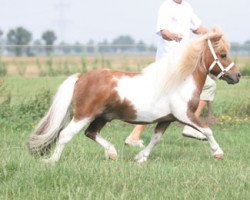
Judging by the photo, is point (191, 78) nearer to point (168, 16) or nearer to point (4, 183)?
point (168, 16)

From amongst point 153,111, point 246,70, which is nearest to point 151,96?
point 153,111

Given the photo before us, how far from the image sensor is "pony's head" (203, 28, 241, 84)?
923cm

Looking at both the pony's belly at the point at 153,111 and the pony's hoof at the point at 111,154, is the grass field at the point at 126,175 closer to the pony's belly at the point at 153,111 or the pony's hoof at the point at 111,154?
the pony's hoof at the point at 111,154

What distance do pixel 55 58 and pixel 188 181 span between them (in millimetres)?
25418

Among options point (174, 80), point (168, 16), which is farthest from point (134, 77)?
point (168, 16)

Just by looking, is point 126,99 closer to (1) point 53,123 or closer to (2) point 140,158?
(2) point 140,158

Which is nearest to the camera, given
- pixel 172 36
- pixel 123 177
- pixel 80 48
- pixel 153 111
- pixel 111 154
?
pixel 123 177

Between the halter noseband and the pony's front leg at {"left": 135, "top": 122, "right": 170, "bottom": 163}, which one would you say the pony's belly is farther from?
the halter noseband

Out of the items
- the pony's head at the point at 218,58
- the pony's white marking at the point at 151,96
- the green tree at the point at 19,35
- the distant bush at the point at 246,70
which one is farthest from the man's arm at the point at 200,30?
the green tree at the point at 19,35

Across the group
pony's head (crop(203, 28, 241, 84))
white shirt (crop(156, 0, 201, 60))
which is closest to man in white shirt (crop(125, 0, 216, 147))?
white shirt (crop(156, 0, 201, 60))

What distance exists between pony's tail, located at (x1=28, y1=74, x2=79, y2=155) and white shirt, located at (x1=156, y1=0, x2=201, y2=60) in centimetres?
204

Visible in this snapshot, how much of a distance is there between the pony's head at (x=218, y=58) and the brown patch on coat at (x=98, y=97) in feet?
3.67

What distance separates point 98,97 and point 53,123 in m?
0.65

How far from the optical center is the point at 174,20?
10398 millimetres
